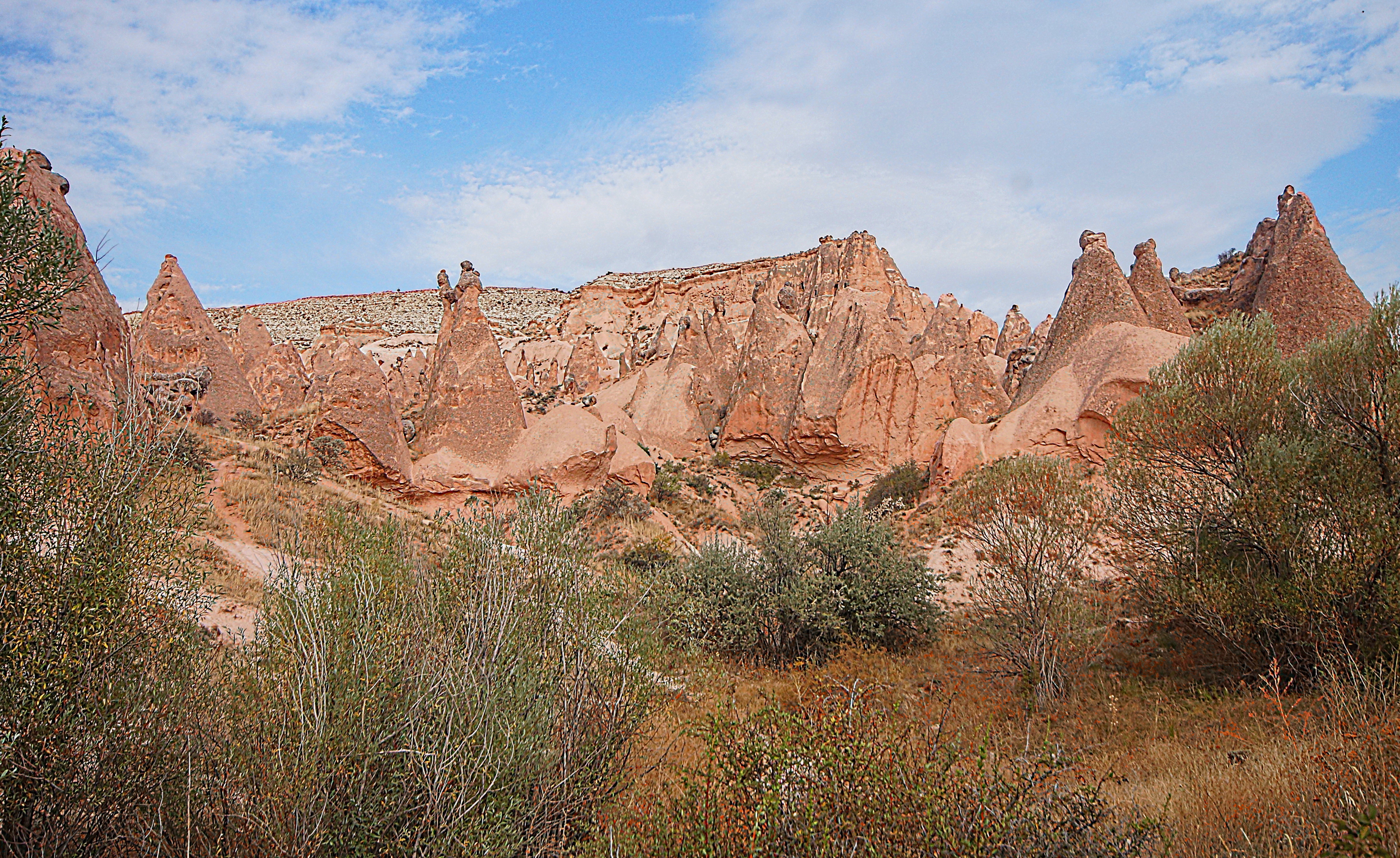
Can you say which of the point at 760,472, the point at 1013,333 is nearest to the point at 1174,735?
the point at 760,472

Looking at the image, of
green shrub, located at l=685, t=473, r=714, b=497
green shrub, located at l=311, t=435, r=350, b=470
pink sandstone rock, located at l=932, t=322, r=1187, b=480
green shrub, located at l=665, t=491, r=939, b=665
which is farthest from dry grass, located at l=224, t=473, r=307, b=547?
pink sandstone rock, located at l=932, t=322, r=1187, b=480

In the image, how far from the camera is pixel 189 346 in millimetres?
18562

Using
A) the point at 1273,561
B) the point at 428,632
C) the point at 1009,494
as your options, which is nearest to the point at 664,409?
the point at 1009,494

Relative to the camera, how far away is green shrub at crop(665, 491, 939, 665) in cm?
998

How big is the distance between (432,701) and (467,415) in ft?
40.2

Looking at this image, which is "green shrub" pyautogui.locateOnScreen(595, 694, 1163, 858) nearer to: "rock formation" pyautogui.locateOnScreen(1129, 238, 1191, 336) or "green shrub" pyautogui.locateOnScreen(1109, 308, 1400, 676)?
"green shrub" pyautogui.locateOnScreen(1109, 308, 1400, 676)

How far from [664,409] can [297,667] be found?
70.8 ft

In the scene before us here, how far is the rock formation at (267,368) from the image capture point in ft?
72.4

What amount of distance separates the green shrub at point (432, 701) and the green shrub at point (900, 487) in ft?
45.8

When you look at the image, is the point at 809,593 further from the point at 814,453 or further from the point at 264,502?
the point at 814,453

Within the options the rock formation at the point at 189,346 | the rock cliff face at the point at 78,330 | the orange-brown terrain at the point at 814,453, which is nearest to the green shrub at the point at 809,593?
the orange-brown terrain at the point at 814,453

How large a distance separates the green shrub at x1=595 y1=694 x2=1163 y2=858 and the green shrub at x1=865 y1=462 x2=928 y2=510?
14.5 m

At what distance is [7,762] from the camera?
10.7ft

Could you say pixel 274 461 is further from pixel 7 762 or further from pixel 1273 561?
pixel 1273 561
